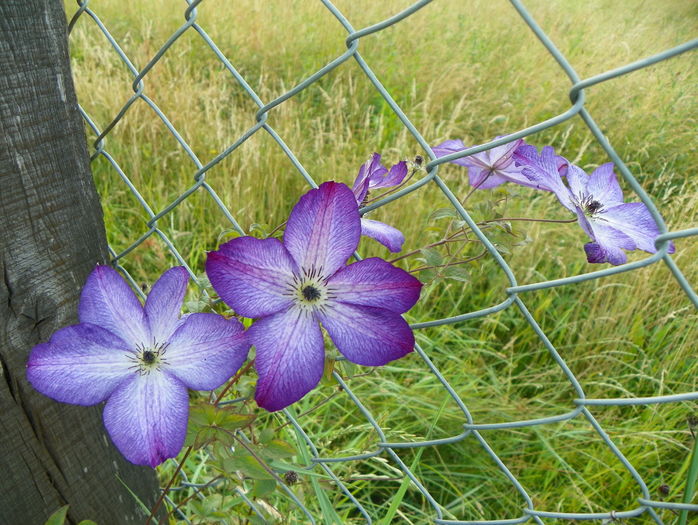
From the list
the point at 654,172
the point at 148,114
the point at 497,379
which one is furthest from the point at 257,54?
the point at 497,379

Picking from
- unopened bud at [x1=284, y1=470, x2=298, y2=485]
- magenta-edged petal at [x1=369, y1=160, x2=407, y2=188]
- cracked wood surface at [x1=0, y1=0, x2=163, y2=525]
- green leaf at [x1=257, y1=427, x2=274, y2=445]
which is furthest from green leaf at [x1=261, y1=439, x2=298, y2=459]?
magenta-edged petal at [x1=369, y1=160, x2=407, y2=188]

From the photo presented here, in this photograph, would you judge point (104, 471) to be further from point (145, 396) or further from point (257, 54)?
point (257, 54)

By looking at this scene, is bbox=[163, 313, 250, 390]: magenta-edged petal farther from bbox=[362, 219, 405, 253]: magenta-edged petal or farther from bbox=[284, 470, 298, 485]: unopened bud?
bbox=[284, 470, 298, 485]: unopened bud

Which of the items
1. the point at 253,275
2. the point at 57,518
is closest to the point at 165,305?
the point at 253,275

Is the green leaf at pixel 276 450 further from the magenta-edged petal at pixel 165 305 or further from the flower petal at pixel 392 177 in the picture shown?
the flower petal at pixel 392 177

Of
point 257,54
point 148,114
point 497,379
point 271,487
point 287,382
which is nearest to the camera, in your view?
point 287,382

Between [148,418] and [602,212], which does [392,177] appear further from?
[148,418]
